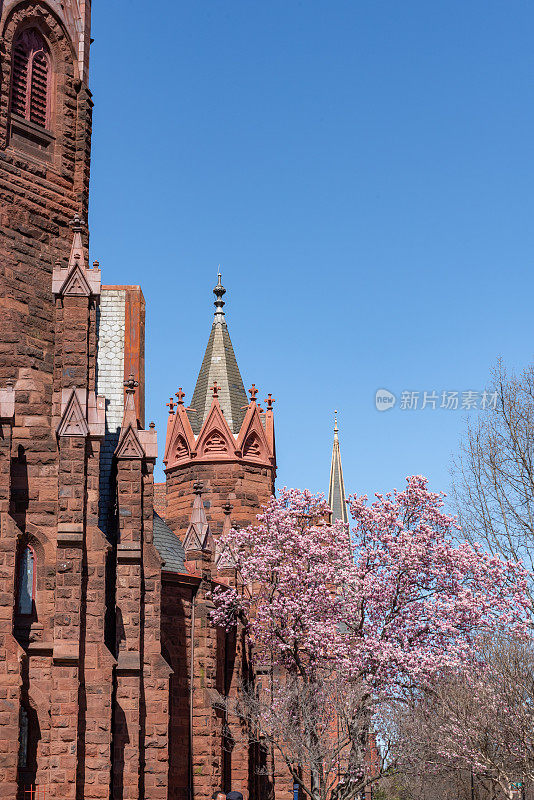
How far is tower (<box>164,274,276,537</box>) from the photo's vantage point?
128 ft

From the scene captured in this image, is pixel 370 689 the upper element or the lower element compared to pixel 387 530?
lower

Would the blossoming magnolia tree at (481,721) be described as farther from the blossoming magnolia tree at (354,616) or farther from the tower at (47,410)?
the tower at (47,410)

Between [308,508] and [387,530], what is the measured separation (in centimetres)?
351

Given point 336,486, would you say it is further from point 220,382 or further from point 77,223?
point 77,223

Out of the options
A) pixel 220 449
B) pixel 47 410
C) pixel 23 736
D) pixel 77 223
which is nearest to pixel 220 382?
pixel 220 449

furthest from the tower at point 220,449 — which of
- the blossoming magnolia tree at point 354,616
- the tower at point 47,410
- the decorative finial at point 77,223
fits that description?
the decorative finial at point 77,223

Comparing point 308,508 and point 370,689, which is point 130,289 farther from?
point 370,689

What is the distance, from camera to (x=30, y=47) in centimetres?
2714

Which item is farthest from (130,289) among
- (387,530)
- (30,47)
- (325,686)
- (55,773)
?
(55,773)

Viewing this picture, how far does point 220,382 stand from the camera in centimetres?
4119

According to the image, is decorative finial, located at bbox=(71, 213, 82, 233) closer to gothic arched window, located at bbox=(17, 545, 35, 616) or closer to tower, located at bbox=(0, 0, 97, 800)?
tower, located at bbox=(0, 0, 97, 800)

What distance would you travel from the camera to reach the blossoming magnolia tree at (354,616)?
28672 mm

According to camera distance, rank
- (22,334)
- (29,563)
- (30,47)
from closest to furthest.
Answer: (29,563) < (22,334) < (30,47)

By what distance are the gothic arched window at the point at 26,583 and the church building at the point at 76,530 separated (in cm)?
3
